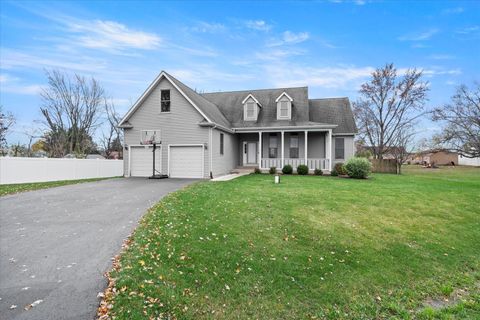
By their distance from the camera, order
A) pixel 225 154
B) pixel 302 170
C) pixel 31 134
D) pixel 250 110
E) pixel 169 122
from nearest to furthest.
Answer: pixel 169 122 < pixel 302 170 < pixel 225 154 < pixel 250 110 < pixel 31 134

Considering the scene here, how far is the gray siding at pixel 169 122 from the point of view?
54.3 ft

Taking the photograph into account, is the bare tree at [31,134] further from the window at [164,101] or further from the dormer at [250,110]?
the dormer at [250,110]

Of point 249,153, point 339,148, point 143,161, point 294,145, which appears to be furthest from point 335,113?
point 143,161

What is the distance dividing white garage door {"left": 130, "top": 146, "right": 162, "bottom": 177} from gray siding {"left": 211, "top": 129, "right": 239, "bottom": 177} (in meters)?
3.64

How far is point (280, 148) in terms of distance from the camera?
68.1 feet

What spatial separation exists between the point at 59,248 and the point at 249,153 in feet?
55.6

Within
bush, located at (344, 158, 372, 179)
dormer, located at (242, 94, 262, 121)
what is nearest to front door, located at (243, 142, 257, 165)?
dormer, located at (242, 94, 262, 121)

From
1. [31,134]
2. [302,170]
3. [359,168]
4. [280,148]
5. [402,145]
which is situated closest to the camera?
[359,168]

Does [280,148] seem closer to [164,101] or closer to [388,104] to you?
[164,101]

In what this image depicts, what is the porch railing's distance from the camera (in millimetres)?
18841

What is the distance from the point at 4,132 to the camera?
2284 centimetres

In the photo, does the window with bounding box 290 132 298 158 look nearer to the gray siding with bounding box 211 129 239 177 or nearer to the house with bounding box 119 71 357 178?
the house with bounding box 119 71 357 178

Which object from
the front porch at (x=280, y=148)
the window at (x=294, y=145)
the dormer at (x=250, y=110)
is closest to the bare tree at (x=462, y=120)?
the front porch at (x=280, y=148)

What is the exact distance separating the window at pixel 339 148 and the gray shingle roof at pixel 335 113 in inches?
30.2
